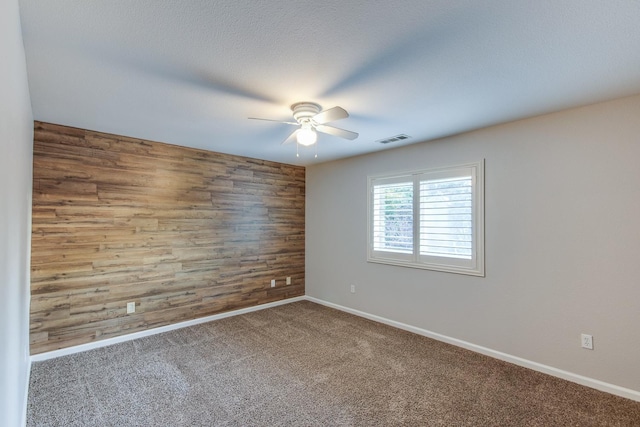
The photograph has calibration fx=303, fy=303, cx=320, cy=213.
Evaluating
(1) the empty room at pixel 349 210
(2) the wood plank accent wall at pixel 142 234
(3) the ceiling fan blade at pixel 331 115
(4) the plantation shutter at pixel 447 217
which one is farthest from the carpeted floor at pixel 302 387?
(3) the ceiling fan blade at pixel 331 115

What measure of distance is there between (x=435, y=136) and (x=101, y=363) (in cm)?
435

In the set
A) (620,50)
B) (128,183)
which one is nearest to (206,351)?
(128,183)

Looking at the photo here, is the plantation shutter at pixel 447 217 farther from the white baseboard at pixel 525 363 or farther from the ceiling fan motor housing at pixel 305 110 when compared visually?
the ceiling fan motor housing at pixel 305 110

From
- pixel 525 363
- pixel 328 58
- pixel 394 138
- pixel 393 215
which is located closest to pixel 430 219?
pixel 393 215

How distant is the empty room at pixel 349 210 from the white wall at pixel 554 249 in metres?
0.02

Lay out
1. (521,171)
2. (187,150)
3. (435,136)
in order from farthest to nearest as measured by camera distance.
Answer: (187,150) < (435,136) < (521,171)

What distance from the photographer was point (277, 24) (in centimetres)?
159

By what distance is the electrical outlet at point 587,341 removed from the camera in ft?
8.62

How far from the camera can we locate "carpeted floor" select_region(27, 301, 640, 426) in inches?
88.3

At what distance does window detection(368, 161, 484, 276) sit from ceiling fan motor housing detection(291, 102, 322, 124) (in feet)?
6.13

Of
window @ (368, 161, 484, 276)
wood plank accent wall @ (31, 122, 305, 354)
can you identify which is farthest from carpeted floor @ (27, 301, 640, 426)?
window @ (368, 161, 484, 276)

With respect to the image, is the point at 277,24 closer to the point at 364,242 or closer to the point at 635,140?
the point at 635,140

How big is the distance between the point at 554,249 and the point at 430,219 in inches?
49.2

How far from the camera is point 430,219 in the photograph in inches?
147
